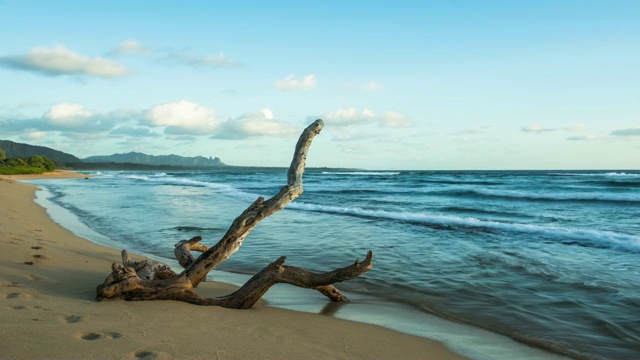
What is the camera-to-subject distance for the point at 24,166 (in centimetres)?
6431

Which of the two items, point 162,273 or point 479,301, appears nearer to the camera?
point 162,273

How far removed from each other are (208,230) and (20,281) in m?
7.80

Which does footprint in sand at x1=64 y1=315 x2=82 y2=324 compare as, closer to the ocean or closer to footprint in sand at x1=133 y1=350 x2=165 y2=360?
footprint in sand at x1=133 y1=350 x2=165 y2=360

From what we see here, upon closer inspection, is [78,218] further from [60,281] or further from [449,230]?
[449,230]

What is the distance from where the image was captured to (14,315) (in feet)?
13.9

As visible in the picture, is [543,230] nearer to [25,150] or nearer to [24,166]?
[24,166]

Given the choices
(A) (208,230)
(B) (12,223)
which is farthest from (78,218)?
(A) (208,230)

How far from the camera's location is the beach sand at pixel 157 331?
368cm

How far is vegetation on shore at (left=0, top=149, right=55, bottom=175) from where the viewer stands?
56191 mm

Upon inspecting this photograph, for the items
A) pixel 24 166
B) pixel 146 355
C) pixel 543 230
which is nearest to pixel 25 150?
pixel 24 166

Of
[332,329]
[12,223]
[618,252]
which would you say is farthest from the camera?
[12,223]

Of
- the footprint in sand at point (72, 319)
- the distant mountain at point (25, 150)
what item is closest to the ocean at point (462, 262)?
the footprint in sand at point (72, 319)

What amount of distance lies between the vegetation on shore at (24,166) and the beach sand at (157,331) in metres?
59.0

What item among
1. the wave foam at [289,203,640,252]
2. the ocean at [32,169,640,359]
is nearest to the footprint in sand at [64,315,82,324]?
the ocean at [32,169,640,359]
